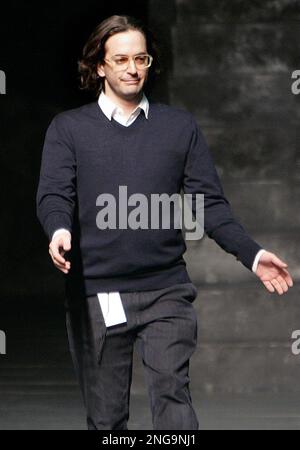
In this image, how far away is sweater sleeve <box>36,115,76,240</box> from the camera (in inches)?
191

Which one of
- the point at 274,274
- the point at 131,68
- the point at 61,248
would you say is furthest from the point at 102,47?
the point at 274,274

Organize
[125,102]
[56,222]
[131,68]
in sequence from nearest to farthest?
[56,222], [131,68], [125,102]

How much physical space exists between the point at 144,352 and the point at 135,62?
946 millimetres

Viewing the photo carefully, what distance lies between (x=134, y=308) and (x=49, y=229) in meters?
0.41

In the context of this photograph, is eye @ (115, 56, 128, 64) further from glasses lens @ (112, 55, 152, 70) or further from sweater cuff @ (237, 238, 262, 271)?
sweater cuff @ (237, 238, 262, 271)

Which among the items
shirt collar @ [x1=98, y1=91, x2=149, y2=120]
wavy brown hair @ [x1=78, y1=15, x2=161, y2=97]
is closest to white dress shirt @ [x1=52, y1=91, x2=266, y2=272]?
shirt collar @ [x1=98, y1=91, x2=149, y2=120]

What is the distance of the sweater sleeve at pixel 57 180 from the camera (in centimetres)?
486

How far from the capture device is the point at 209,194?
5.09 m

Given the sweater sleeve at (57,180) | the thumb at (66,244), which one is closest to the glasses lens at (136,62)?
the sweater sleeve at (57,180)

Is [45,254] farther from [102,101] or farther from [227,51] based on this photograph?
[102,101]

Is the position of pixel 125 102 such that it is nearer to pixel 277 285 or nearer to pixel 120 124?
pixel 120 124

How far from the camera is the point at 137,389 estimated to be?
7.72 metres

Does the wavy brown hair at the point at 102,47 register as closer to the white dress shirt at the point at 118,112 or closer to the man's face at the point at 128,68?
the man's face at the point at 128,68
